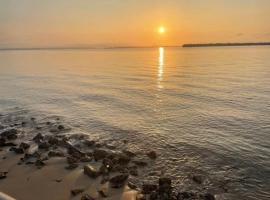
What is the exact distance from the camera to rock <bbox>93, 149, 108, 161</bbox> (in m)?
19.5

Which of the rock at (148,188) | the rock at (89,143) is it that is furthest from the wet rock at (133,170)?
the rock at (89,143)

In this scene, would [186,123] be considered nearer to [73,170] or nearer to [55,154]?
[55,154]

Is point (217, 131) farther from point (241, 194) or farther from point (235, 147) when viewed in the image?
point (241, 194)

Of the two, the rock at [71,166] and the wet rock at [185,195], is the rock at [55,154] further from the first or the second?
the wet rock at [185,195]

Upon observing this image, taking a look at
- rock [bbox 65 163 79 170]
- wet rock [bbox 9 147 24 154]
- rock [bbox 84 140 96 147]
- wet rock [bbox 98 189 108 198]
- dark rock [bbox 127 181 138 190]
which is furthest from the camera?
rock [bbox 84 140 96 147]

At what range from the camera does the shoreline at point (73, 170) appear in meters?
15.1

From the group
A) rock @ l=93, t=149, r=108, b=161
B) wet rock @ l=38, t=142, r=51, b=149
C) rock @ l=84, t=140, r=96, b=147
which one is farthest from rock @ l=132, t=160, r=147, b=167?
wet rock @ l=38, t=142, r=51, b=149

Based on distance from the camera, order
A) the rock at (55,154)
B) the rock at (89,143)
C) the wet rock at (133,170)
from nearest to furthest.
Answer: the wet rock at (133,170)
the rock at (55,154)
the rock at (89,143)

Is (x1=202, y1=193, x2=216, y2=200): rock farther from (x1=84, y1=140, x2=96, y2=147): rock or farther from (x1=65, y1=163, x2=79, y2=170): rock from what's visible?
(x1=84, y1=140, x2=96, y2=147): rock

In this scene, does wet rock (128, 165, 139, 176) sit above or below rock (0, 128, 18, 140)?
above

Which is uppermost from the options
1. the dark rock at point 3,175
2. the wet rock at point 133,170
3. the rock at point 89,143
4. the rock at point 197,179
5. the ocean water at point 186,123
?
the dark rock at point 3,175

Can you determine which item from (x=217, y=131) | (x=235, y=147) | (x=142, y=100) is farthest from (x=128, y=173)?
(x=142, y=100)

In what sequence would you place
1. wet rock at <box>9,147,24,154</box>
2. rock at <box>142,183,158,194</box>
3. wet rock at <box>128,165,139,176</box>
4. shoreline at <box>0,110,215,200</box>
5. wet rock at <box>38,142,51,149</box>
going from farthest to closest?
wet rock at <box>38,142,51,149</box>, wet rock at <box>9,147,24,154</box>, wet rock at <box>128,165,139,176</box>, rock at <box>142,183,158,194</box>, shoreline at <box>0,110,215,200</box>

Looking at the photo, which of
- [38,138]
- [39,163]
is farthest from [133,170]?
[38,138]
